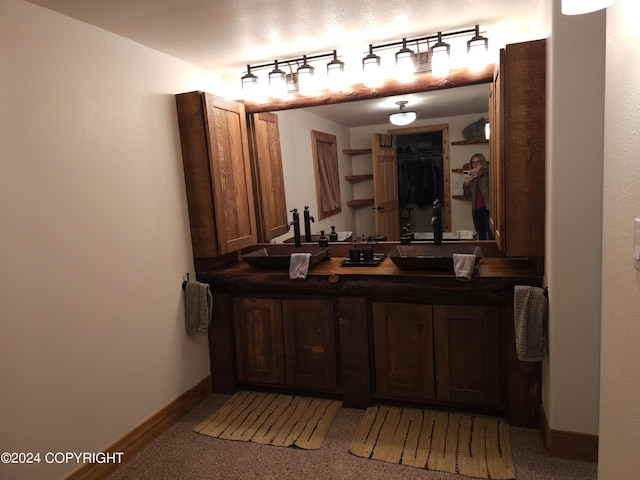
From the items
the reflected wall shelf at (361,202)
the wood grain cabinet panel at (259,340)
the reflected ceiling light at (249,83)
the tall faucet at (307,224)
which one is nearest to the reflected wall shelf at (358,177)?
the reflected wall shelf at (361,202)

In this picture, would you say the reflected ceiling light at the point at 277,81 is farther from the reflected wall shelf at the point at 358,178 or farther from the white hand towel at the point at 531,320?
the white hand towel at the point at 531,320

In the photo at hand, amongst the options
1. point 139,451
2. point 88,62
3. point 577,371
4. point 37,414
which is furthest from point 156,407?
point 577,371

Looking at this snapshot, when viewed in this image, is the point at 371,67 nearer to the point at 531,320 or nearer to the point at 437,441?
the point at 531,320

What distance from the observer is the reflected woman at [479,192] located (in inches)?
109

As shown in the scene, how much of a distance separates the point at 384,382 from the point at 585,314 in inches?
47.9

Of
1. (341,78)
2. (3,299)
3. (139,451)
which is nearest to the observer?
(3,299)

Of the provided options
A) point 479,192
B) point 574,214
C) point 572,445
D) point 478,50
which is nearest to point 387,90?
point 478,50

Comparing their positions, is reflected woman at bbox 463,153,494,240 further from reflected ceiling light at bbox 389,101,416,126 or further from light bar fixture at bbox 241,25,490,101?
light bar fixture at bbox 241,25,490,101

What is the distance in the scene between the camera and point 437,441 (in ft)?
7.80

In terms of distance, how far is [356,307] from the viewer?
8.76 feet

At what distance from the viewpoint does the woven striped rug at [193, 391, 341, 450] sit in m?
2.49

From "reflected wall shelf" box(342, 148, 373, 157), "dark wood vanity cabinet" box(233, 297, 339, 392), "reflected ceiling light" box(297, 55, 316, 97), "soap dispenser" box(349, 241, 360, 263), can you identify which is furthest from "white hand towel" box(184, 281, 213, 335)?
"reflected ceiling light" box(297, 55, 316, 97)

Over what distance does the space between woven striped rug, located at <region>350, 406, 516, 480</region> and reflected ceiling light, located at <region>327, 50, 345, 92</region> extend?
2111 millimetres

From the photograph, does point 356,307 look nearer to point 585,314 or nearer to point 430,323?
point 430,323
